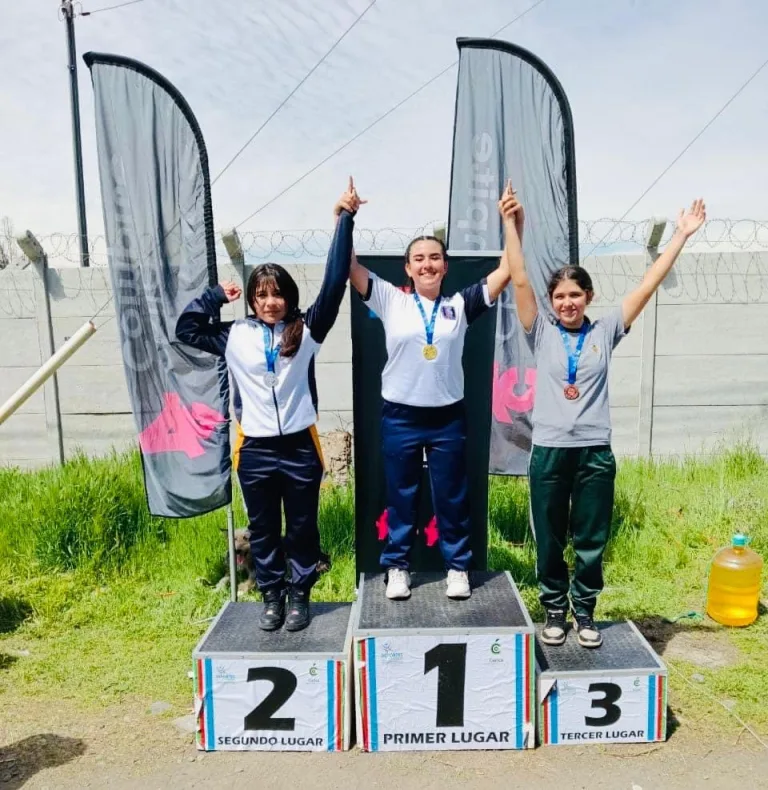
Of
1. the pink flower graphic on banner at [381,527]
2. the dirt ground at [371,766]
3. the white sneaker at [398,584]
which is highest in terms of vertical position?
the pink flower graphic on banner at [381,527]

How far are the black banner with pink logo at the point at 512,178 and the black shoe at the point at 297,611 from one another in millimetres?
1777

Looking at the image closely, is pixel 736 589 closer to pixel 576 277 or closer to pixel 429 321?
pixel 576 277

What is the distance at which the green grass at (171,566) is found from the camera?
357 centimetres

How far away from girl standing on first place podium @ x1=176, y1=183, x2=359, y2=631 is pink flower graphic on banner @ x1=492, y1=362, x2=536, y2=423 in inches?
67.9

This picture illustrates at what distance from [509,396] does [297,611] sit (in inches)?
82.7

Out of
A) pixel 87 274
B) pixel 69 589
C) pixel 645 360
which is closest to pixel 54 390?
pixel 87 274

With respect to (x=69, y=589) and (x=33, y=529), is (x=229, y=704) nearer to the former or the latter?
(x=69, y=589)

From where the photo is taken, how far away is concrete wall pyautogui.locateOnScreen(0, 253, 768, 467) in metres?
6.17

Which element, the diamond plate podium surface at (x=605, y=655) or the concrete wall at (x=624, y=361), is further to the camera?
the concrete wall at (x=624, y=361)

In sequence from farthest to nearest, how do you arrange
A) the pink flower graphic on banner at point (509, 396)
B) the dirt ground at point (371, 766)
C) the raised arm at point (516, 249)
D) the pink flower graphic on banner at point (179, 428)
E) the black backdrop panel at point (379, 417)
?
the pink flower graphic on banner at point (509, 396) → the pink flower graphic on banner at point (179, 428) → the black backdrop panel at point (379, 417) → the raised arm at point (516, 249) → the dirt ground at point (371, 766)

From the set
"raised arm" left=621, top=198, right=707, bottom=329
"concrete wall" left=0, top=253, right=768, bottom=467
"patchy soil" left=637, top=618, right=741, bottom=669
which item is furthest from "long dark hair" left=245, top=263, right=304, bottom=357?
"concrete wall" left=0, top=253, right=768, bottom=467

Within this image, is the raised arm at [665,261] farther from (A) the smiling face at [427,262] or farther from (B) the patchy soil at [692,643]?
(B) the patchy soil at [692,643]

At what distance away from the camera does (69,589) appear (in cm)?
453

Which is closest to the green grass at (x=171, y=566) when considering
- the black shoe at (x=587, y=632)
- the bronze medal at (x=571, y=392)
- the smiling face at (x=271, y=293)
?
the black shoe at (x=587, y=632)
